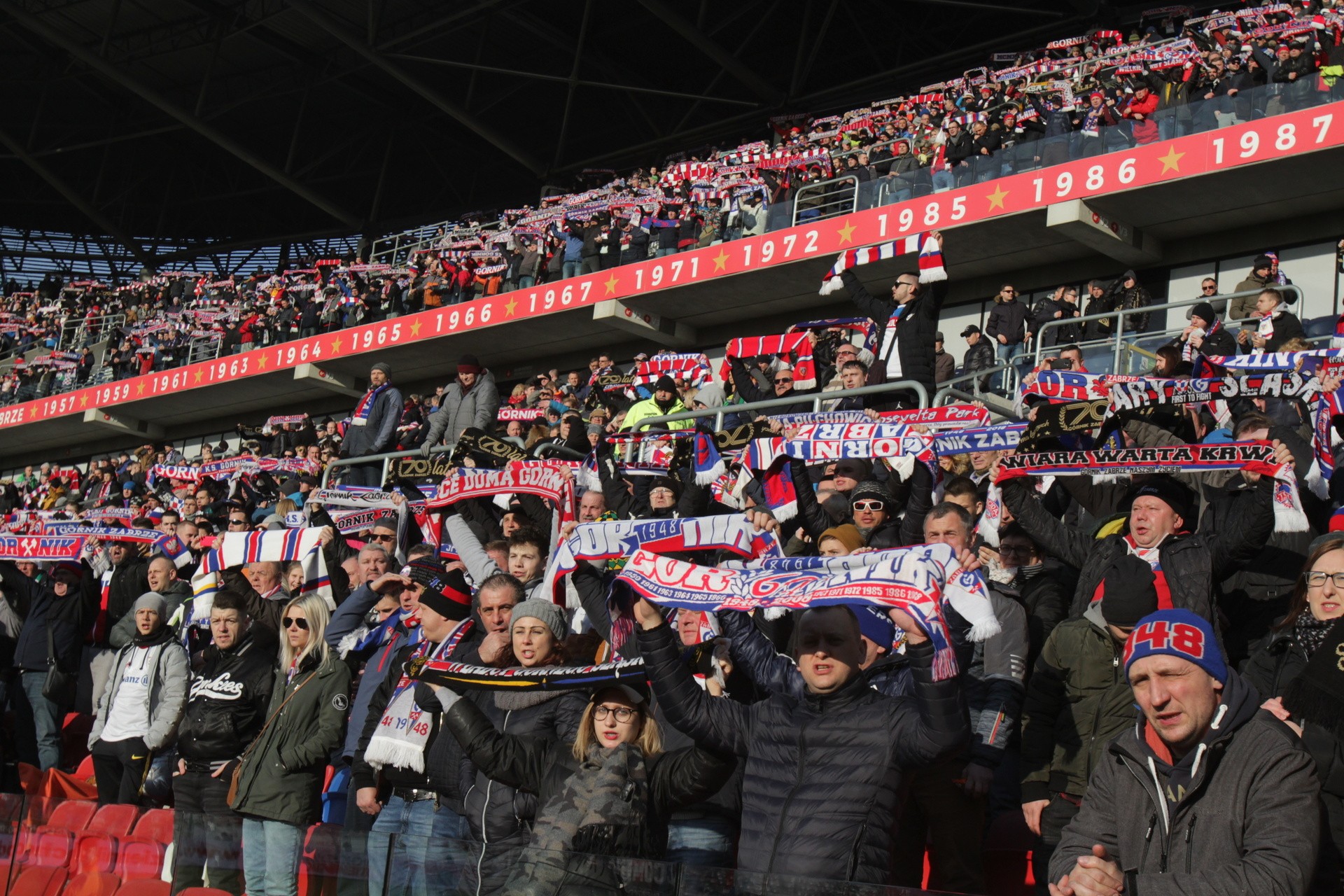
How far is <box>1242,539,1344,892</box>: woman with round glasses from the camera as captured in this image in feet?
12.5

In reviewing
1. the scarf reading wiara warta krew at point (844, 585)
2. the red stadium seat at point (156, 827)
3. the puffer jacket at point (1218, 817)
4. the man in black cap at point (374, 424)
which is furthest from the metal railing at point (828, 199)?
the puffer jacket at point (1218, 817)

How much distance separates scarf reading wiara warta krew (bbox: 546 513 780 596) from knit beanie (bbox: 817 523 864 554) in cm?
44

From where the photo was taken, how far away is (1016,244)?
17.6 metres

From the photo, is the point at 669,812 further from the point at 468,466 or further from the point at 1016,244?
the point at 1016,244

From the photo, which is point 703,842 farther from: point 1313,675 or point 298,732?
point 298,732

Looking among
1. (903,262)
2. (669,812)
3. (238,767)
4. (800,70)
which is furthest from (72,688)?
(800,70)

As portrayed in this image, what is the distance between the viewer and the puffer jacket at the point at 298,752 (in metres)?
6.13

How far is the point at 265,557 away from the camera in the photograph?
9273 mm

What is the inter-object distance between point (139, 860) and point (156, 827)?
160mm

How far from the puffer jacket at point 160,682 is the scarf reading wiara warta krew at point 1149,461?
4.47 meters

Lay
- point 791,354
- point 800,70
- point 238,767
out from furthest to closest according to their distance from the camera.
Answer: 1. point 800,70
2. point 791,354
3. point 238,767

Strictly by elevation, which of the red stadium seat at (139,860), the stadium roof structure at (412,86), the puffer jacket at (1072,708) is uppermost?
the stadium roof structure at (412,86)

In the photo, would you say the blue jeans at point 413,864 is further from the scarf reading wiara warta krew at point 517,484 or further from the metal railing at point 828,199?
the metal railing at point 828,199

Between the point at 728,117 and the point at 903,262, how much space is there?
1392 centimetres
